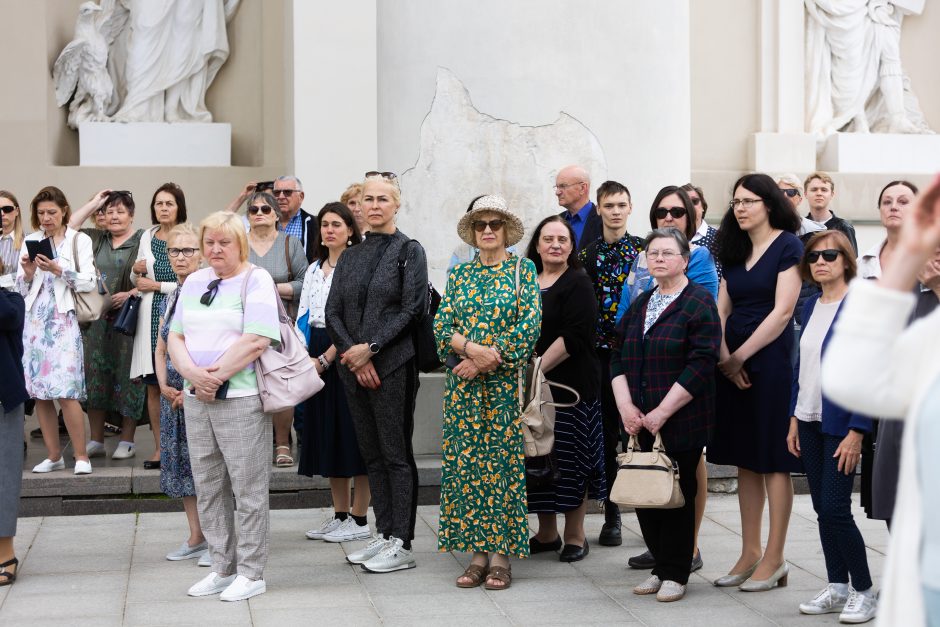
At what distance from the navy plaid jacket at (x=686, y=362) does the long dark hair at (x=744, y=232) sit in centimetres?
34

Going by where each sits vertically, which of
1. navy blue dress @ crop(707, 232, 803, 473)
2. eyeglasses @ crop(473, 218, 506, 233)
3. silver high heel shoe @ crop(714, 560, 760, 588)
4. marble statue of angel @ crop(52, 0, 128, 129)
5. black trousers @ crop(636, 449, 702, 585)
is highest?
marble statue of angel @ crop(52, 0, 128, 129)

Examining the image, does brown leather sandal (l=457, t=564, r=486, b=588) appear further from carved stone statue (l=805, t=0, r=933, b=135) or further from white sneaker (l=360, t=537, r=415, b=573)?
carved stone statue (l=805, t=0, r=933, b=135)

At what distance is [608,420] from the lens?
6.75 metres

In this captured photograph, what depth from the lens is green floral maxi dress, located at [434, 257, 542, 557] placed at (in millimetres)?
5727

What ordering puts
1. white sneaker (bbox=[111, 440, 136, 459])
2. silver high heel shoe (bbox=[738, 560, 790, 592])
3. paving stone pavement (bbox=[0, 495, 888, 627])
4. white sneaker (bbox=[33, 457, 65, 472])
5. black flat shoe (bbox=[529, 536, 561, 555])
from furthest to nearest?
white sneaker (bbox=[111, 440, 136, 459]) < white sneaker (bbox=[33, 457, 65, 472]) < black flat shoe (bbox=[529, 536, 561, 555]) < silver high heel shoe (bbox=[738, 560, 790, 592]) < paving stone pavement (bbox=[0, 495, 888, 627])

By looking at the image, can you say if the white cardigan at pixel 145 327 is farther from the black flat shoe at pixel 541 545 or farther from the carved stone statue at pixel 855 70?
the carved stone statue at pixel 855 70

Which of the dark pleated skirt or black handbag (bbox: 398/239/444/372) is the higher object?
black handbag (bbox: 398/239/444/372)

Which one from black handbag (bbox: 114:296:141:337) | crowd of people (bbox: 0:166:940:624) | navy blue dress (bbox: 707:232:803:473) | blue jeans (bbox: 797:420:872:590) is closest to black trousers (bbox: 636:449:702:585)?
crowd of people (bbox: 0:166:940:624)

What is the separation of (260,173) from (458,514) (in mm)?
6422

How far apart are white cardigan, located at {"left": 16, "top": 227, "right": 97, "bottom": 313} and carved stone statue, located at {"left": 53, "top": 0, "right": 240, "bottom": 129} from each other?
151 inches

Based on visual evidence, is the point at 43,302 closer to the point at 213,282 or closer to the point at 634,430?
the point at 213,282

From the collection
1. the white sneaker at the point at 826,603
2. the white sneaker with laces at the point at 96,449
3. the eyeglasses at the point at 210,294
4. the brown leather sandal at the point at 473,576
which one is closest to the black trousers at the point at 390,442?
the brown leather sandal at the point at 473,576

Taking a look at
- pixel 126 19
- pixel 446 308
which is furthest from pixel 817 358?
pixel 126 19

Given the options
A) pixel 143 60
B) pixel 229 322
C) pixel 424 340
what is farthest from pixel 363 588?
pixel 143 60
